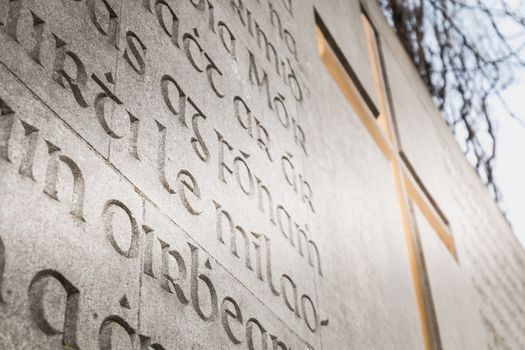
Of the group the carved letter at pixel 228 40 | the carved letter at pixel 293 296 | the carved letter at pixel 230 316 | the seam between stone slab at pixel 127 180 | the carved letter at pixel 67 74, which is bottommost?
the carved letter at pixel 230 316

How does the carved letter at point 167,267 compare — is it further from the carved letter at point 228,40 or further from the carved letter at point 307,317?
the carved letter at point 228,40

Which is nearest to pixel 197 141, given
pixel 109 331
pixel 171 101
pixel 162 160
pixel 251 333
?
pixel 171 101

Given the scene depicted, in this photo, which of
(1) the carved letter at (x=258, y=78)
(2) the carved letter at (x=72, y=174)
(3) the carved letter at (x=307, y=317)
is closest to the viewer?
(2) the carved letter at (x=72, y=174)

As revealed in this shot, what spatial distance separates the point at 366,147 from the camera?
165 inches

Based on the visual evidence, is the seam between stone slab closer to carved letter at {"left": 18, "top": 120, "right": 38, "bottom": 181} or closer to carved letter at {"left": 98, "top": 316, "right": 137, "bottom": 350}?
carved letter at {"left": 18, "top": 120, "right": 38, "bottom": 181}

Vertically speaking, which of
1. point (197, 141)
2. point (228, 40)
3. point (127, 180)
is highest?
point (228, 40)

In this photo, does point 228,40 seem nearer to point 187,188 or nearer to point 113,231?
point 187,188

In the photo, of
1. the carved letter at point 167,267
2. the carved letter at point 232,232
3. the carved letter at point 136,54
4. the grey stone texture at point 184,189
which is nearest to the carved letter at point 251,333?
the grey stone texture at point 184,189

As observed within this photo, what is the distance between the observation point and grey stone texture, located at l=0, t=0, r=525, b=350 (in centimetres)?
141

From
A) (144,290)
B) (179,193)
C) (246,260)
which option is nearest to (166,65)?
(179,193)

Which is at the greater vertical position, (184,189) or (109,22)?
Result: (109,22)

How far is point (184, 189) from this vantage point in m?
1.91

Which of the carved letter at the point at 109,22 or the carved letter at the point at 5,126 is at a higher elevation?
the carved letter at the point at 109,22

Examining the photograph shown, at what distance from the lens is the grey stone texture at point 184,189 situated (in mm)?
1409
